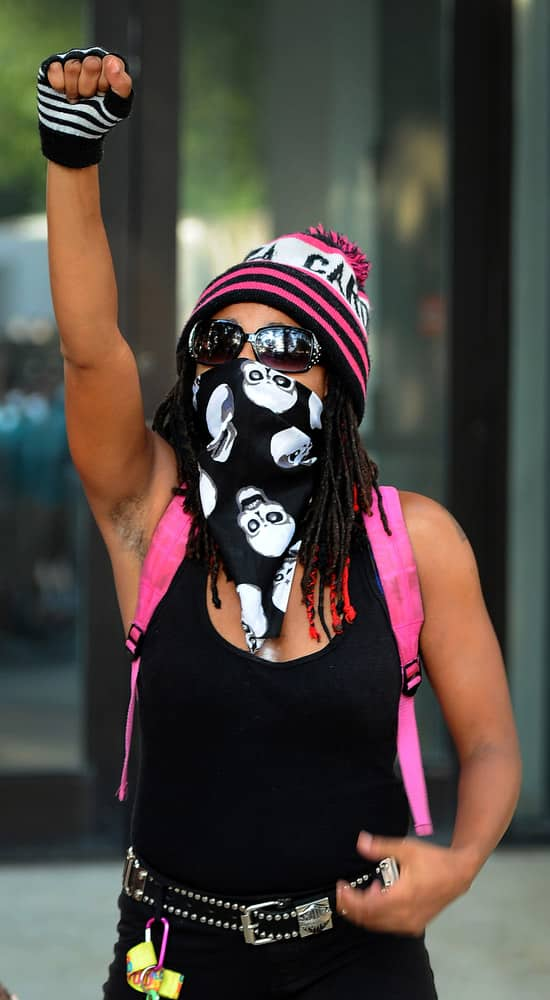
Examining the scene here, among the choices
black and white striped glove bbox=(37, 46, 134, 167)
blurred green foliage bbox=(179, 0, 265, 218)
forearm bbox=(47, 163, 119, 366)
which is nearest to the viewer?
black and white striped glove bbox=(37, 46, 134, 167)

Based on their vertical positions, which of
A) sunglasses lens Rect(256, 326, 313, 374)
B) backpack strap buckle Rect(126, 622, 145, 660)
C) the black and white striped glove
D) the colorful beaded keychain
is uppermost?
the black and white striped glove

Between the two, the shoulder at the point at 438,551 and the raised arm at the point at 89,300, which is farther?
the shoulder at the point at 438,551

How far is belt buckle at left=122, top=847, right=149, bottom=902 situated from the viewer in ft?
6.47

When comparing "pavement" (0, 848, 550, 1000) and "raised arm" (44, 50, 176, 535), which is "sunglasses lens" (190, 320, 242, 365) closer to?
"raised arm" (44, 50, 176, 535)

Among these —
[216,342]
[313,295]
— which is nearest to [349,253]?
[313,295]

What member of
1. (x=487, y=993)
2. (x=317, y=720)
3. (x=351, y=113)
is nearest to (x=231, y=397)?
(x=317, y=720)

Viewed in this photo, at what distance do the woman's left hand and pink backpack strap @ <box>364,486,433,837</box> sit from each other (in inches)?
11.4

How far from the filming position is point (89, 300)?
1939 mm

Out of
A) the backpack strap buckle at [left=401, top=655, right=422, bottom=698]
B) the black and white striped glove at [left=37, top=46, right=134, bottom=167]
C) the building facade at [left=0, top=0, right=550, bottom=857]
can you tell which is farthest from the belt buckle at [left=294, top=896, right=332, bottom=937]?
the building facade at [left=0, top=0, right=550, bottom=857]

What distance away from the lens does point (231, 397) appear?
206 centimetres

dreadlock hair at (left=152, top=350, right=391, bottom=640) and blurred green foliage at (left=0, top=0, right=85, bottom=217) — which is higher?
blurred green foliage at (left=0, top=0, right=85, bottom=217)

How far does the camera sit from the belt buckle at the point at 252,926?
6.17ft

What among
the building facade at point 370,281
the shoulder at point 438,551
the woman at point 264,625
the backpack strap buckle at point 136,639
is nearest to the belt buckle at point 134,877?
the woman at point 264,625

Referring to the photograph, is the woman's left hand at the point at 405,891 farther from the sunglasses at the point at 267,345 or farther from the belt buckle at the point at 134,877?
the sunglasses at the point at 267,345
